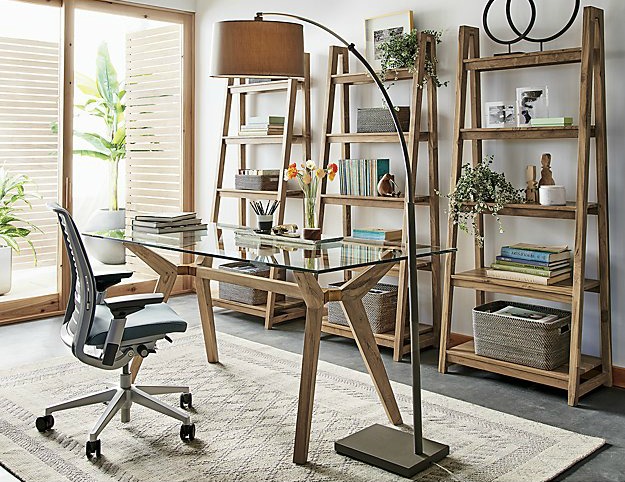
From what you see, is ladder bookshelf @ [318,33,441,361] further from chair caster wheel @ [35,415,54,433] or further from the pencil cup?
chair caster wheel @ [35,415,54,433]

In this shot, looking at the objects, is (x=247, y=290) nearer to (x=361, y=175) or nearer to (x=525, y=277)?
(x=361, y=175)

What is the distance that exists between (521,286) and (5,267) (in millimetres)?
3445

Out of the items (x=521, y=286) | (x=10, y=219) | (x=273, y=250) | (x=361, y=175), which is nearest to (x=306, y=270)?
(x=273, y=250)

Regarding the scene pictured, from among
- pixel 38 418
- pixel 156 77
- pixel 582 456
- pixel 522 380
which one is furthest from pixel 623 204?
pixel 156 77

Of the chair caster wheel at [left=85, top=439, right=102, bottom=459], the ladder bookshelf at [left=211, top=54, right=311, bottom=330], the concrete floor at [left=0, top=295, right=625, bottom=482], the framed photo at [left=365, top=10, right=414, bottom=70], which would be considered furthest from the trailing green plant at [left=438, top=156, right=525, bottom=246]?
the chair caster wheel at [left=85, top=439, right=102, bottom=459]

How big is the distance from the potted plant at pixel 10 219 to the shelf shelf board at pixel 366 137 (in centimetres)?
217

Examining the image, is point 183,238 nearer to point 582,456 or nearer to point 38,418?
point 38,418

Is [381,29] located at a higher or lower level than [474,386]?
higher

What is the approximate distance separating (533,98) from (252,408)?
2.11 m

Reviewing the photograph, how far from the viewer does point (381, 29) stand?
477 cm

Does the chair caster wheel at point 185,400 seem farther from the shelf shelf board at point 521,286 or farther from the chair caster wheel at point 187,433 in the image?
the shelf shelf board at point 521,286

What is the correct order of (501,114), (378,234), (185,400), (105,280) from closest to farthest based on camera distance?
(105,280)
(185,400)
(501,114)
(378,234)

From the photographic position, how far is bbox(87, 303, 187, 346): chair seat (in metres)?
2.97

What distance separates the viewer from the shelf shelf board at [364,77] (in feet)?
14.6
